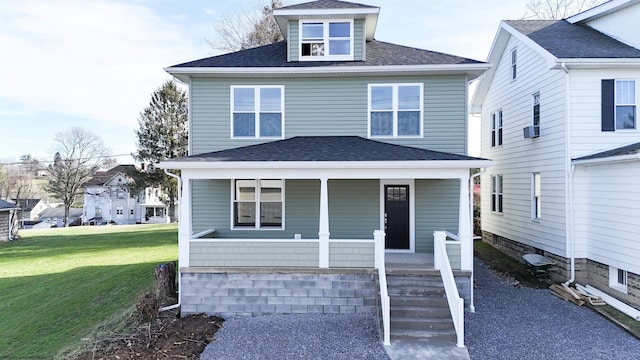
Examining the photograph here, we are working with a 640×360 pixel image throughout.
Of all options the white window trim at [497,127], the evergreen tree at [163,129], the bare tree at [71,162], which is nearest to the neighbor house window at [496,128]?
the white window trim at [497,127]

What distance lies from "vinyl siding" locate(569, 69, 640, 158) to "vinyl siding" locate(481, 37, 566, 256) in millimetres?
291

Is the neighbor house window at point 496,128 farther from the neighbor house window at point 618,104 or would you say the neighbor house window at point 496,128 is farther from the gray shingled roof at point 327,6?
the gray shingled roof at point 327,6

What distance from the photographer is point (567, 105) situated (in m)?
9.97

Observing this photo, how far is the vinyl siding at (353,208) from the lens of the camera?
1041 centimetres

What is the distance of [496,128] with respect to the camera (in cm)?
1537

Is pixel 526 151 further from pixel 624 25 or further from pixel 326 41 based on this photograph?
pixel 326 41

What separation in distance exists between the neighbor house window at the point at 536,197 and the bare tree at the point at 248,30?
694 inches

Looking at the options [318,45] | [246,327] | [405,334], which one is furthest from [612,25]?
[246,327]

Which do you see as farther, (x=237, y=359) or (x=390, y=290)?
(x=390, y=290)

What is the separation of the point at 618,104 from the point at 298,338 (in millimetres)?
10624

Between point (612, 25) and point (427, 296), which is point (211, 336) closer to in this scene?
point (427, 296)

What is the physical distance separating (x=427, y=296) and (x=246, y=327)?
157 inches

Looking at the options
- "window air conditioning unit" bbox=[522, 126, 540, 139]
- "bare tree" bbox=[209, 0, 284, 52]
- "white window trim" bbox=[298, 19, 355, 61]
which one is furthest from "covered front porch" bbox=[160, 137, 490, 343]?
"bare tree" bbox=[209, 0, 284, 52]

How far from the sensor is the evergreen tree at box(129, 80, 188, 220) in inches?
1173
